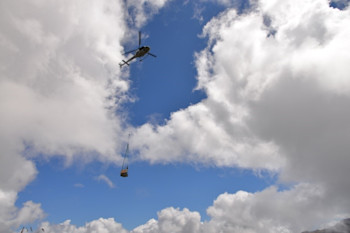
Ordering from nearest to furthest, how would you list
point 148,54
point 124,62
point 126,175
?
point 126,175 < point 148,54 < point 124,62

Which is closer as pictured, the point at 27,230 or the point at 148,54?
the point at 148,54

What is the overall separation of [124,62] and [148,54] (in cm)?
1373

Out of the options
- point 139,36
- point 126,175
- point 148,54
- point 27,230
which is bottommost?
point 126,175

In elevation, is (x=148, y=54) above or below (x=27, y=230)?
above

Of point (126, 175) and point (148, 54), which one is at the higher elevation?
point (148, 54)

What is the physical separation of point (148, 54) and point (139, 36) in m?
7.22

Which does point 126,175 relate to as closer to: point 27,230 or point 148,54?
point 148,54

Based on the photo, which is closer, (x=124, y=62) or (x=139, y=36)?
(x=139, y=36)

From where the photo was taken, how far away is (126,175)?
2502 inches

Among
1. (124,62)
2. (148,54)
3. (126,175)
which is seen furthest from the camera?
(124,62)

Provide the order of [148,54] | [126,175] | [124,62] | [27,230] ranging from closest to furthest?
1. [126,175]
2. [148,54]
3. [124,62]
4. [27,230]

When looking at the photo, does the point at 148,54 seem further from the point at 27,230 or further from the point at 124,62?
the point at 27,230

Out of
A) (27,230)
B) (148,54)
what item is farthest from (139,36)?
(27,230)

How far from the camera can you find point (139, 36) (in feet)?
251
